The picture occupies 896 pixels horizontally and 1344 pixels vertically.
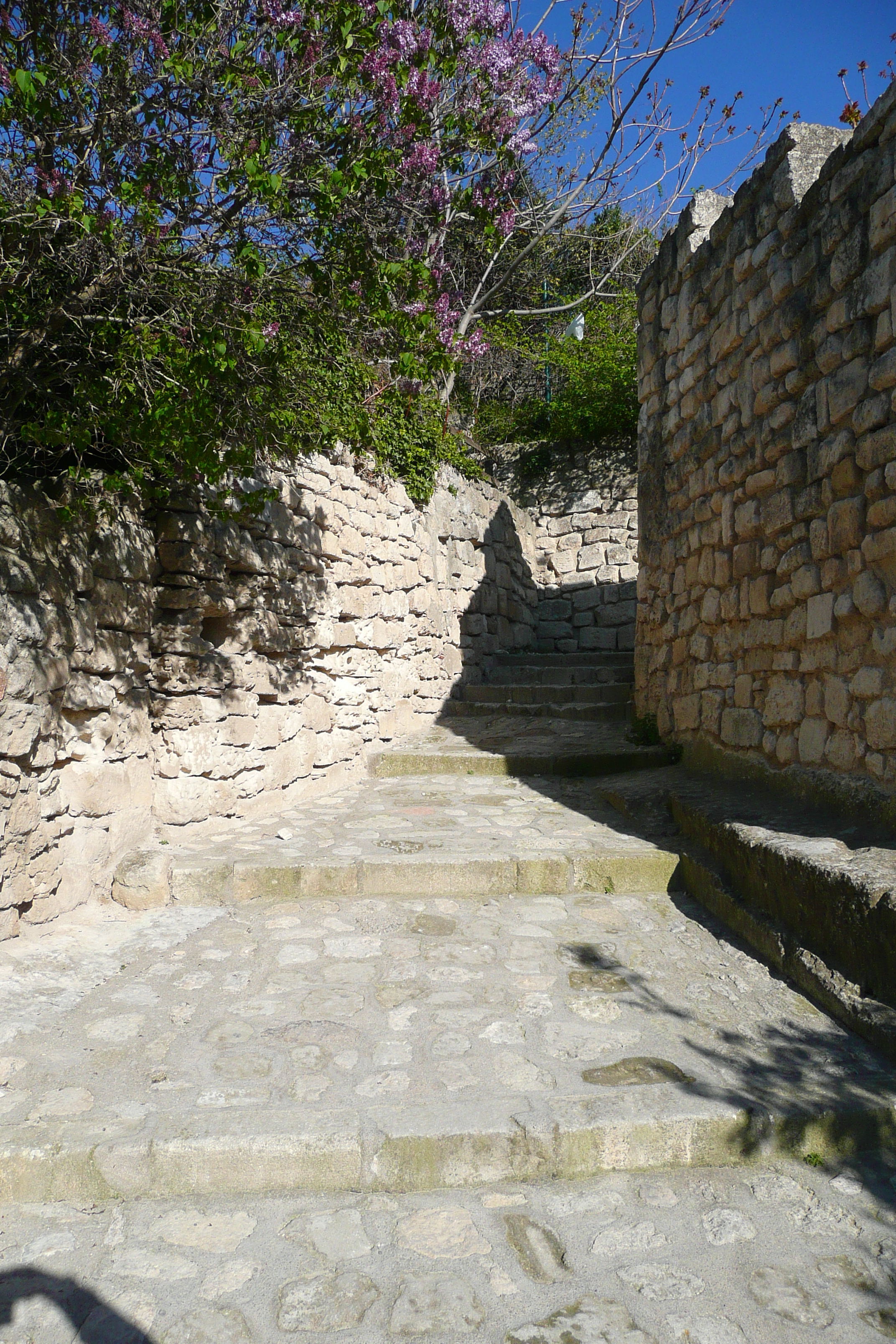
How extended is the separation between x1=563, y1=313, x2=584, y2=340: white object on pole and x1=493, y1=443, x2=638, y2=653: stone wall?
1916mm

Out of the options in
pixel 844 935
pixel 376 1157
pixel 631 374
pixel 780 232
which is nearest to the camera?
pixel 376 1157

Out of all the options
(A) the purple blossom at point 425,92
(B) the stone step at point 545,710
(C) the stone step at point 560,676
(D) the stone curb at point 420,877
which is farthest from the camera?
(C) the stone step at point 560,676

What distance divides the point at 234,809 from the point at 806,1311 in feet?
11.9

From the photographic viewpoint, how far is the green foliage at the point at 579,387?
11.0 m

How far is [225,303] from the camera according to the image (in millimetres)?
3561

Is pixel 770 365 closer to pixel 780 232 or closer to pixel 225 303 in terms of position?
pixel 780 232

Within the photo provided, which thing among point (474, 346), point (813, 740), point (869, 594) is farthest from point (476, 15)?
point (813, 740)

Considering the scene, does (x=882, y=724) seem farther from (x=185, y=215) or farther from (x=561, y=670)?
(x=561, y=670)

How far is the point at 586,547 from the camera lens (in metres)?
10.9

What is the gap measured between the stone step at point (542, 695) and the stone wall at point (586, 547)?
8.12 feet

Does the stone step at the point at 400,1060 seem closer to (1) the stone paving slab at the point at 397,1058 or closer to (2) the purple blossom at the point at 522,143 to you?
(1) the stone paving slab at the point at 397,1058

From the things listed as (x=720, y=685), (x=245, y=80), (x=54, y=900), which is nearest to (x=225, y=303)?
(x=245, y=80)

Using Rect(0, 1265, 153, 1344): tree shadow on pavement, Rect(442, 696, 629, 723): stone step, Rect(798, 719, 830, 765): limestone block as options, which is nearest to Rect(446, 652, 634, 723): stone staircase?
Rect(442, 696, 629, 723): stone step

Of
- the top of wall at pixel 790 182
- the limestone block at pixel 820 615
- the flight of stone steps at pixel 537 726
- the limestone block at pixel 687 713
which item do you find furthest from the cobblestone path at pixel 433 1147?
the top of wall at pixel 790 182
